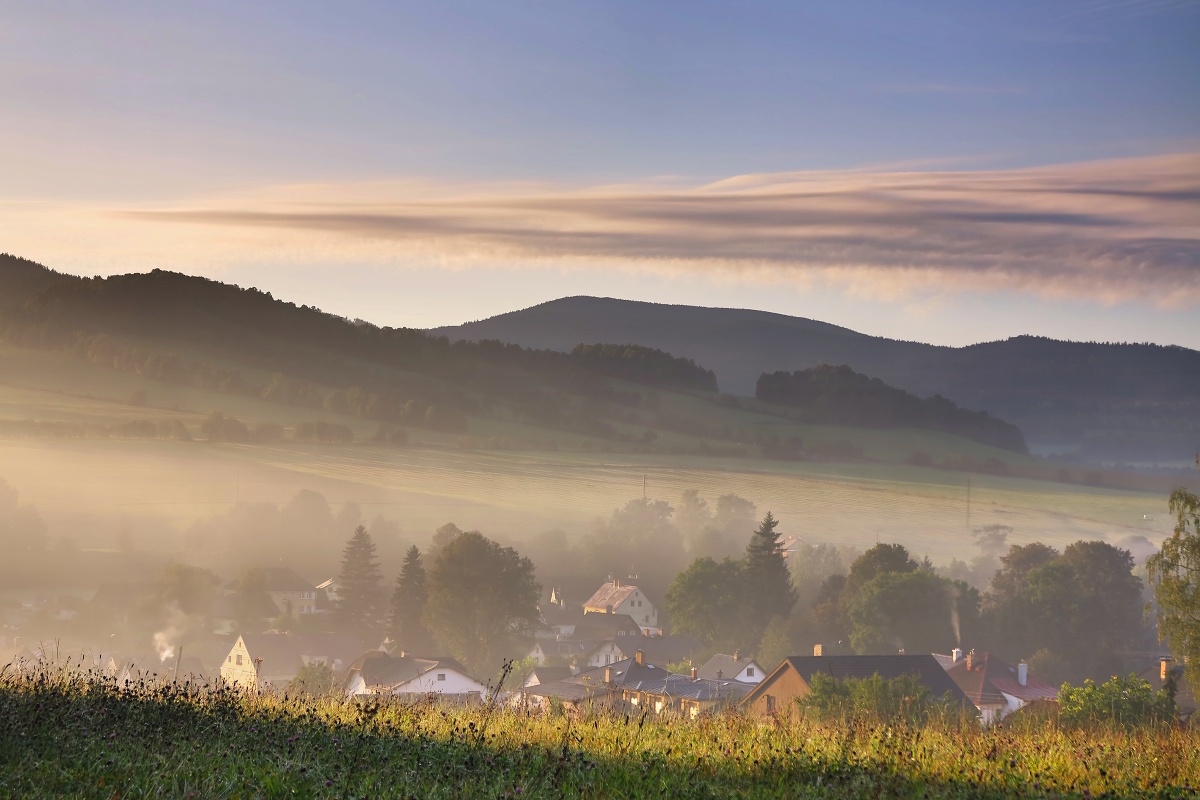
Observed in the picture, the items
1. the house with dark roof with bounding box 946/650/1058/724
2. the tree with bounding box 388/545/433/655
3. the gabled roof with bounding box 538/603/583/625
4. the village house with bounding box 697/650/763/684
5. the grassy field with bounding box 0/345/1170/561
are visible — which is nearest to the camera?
the house with dark roof with bounding box 946/650/1058/724

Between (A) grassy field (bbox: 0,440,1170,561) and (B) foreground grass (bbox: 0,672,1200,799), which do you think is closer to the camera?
(B) foreground grass (bbox: 0,672,1200,799)

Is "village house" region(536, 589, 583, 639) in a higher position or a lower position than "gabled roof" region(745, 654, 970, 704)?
lower

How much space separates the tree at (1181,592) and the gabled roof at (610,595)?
247ft

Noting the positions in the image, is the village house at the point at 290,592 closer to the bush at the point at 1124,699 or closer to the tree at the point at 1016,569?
the tree at the point at 1016,569

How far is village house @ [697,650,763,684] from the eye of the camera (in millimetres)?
81613

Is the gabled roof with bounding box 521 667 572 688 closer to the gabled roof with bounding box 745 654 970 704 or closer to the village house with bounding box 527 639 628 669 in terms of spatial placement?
the village house with bounding box 527 639 628 669

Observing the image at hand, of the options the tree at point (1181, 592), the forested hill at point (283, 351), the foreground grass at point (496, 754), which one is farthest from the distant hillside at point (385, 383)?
the foreground grass at point (496, 754)

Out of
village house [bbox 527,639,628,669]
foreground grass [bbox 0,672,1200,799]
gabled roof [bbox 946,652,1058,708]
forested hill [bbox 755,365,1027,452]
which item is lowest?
village house [bbox 527,639,628,669]

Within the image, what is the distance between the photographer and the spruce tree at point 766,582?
330ft

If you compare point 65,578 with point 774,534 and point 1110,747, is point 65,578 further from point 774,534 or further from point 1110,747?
point 1110,747

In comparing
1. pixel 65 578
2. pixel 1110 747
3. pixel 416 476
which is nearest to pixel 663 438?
pixel 416 476

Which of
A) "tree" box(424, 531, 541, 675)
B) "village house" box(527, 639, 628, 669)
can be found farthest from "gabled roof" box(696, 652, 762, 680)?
"tree" box(424, 531, 541, 675)

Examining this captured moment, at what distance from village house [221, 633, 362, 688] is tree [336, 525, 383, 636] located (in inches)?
204

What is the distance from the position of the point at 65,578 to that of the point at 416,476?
37.4 metres
